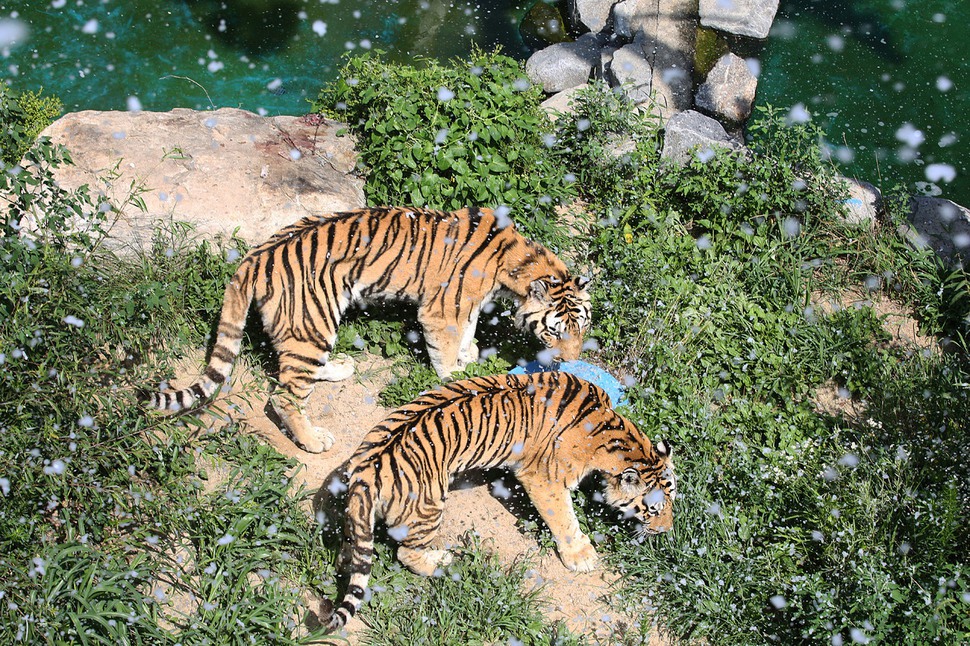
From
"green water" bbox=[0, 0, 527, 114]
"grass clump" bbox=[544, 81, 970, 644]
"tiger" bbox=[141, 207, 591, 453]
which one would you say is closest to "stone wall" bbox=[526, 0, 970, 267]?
"grass clump" bbox=[544, 81, 970, 644]

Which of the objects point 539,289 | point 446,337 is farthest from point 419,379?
point 539,289

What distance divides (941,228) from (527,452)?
12.2 ft

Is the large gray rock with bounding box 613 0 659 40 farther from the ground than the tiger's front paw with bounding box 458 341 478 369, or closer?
farther from the ground

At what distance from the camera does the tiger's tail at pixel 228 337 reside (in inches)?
182

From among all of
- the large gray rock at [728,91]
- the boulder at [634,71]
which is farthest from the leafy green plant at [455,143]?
the large gray rock at [728,91]

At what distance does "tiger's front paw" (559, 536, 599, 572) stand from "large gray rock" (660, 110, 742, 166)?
2987mm

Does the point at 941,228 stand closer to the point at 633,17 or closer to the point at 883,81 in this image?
the point at 883,81

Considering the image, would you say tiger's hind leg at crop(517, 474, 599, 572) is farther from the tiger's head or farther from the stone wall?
the stone wall

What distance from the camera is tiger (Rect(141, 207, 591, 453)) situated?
489cm

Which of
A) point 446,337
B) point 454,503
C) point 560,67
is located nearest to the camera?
point 454,503

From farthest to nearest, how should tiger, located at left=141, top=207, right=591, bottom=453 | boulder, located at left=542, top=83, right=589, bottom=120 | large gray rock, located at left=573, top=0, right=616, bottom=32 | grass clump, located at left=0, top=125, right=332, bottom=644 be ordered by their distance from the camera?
large gray rock, located at left=573, top=0, right=616, bottom=32, boulder, located at left=542, top=83, right=589, bottom=120, tiger, located at left=141, top=207, right=591, bottom=453, grass clump, located at left=0, top=125, right=332, bottom=644

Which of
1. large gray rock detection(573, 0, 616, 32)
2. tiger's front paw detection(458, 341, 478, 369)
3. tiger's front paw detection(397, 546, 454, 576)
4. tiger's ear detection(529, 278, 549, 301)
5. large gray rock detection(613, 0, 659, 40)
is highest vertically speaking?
large gray rock detection(613, 0, 659, 40)

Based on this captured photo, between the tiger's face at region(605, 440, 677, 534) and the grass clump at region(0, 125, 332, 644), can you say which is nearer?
the grass clump at region(0, 125, 332, 644)

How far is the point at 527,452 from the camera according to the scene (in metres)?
4.63
